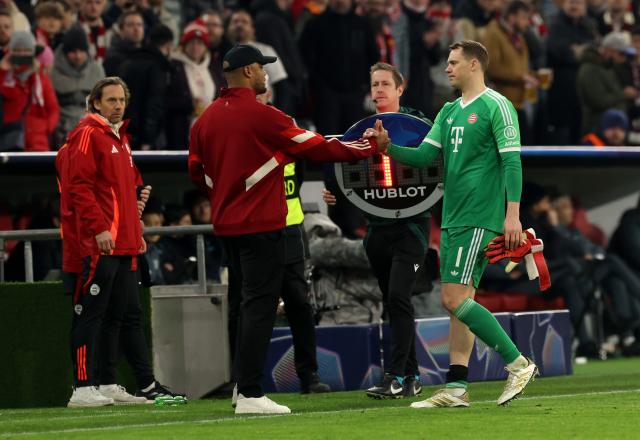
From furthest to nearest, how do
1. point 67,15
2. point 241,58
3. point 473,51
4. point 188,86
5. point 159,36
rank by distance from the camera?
point 188,86 → point 159,36 → point 67,15 → point 473,51 → point 241,58

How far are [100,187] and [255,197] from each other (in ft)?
5.98

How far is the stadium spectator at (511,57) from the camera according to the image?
1884cm

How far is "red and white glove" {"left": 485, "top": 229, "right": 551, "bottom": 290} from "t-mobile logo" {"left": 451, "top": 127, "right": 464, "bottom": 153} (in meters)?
0.57

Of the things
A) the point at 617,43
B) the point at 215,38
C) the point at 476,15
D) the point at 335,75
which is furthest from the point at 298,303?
the point at 617,43

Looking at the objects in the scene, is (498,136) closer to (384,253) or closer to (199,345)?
(384,253)

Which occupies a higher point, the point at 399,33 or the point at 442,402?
the point at 399,33

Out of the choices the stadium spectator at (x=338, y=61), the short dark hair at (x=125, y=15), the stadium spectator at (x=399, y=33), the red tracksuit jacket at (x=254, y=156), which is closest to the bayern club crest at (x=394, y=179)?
the red tracksuit jacket at (x=254, y=156)

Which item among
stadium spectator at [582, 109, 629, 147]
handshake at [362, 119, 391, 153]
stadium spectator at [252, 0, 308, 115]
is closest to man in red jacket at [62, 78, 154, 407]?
handshake at [362, 119, 391, 153]

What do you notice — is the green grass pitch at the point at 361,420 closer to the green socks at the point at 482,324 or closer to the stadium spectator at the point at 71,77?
the green socks at the point at 482,324

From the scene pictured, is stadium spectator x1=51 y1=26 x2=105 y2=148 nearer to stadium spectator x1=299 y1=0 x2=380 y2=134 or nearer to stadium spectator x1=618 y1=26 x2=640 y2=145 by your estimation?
stadium spectator x1=299 y1=0 x2=380 y2=134

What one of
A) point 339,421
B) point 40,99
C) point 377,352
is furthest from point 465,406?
point 40,99

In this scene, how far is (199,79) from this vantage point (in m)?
15.8

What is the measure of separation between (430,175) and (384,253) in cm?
59

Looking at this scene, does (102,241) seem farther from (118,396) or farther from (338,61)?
(338,61)
